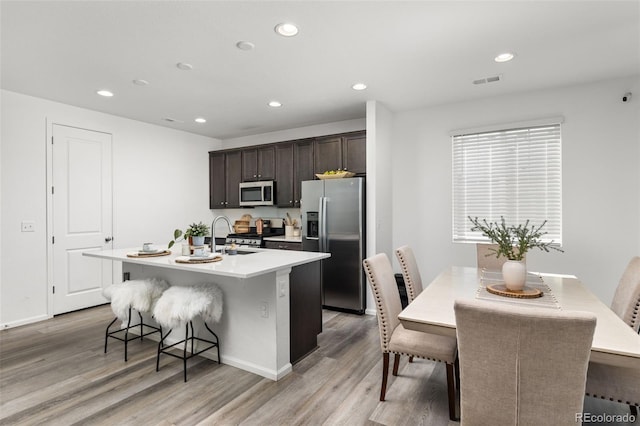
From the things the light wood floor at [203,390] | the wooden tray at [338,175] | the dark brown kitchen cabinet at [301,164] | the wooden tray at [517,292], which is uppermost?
the dark brown kitchen cabinet at [301,164]

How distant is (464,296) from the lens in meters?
2.04

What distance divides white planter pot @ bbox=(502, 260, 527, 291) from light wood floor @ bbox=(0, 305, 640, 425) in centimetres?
87

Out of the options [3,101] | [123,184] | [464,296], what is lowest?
[464,296]

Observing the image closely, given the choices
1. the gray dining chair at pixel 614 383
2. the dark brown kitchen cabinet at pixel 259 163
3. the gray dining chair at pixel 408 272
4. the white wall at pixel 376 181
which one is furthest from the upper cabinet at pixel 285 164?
the gray dining chair at pixel 614 383

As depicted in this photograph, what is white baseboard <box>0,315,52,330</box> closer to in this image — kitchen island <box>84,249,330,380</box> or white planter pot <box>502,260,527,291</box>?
kitchen island <box>84,249,330,380</box>

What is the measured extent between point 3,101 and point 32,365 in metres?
2.83

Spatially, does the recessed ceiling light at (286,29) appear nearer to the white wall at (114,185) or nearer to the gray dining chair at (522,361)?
the gray dining chair at (522,361)

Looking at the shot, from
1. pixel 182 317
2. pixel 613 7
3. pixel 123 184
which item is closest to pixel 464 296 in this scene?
pixel 182 317

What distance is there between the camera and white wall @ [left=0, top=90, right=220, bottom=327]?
146 inches

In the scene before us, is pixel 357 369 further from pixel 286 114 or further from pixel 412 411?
pixel 286 114

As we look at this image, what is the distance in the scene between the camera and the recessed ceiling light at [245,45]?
2.60m

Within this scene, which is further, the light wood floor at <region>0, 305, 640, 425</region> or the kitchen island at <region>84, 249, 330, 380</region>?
the kitchen island at <region>84, 249, 330, 380</region>

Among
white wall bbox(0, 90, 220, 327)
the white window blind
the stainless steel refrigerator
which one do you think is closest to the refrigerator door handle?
the stainless steel refrigerator

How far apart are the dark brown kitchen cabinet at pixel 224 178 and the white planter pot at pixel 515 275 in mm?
4512
